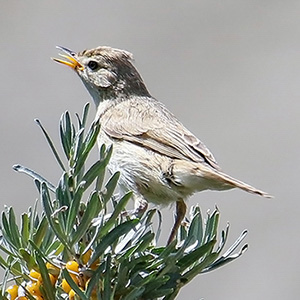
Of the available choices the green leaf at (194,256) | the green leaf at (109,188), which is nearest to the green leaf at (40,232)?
the green leaf at (109,188)

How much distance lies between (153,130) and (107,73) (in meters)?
0.66

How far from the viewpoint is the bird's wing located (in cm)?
299

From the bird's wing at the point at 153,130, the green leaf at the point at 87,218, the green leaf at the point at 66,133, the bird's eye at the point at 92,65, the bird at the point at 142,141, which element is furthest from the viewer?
the bird's eye at the point at 92,65

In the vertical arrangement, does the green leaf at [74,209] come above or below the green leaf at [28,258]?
above

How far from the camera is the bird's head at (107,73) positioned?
3689mm

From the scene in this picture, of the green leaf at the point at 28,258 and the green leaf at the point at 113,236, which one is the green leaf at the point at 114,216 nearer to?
the green leaf at the point at 113,236

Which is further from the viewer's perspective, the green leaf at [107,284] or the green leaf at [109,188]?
the green leaf at [109,188]

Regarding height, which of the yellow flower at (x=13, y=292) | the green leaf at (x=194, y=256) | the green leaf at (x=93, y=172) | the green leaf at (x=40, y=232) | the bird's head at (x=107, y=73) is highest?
the bird's head at (x=107, y=73)

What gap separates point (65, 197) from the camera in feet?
4.05

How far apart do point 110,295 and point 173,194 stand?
65.0 inches

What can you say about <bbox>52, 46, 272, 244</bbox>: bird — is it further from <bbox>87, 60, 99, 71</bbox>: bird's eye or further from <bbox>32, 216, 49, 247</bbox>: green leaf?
<bbox>32, 216, 49, 247</bbox>: green leaf

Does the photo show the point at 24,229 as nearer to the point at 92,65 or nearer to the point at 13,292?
the point at 13,292

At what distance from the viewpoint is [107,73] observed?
3773 millimetres

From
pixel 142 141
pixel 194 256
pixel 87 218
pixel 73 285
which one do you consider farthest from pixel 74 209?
pixel 142 141
